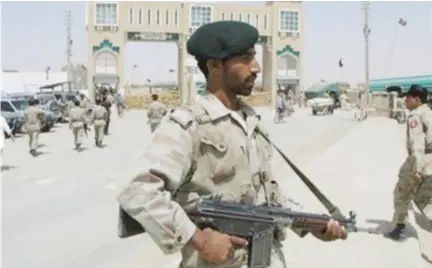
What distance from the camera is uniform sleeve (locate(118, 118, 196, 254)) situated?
2.34m

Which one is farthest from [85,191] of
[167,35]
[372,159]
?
A: [167,35]

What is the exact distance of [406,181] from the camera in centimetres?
699

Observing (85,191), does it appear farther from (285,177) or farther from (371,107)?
(371,107)

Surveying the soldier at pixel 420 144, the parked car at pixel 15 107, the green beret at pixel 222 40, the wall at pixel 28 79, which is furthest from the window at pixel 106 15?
the green beret at pixel 222 40

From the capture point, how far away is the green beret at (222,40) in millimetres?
2562

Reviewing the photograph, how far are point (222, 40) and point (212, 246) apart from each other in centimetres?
70

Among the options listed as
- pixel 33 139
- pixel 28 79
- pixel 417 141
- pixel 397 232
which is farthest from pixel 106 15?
pixel 417 141

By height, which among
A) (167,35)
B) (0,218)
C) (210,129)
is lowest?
(0,218)

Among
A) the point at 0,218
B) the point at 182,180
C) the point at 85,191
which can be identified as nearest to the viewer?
the point at 182,180

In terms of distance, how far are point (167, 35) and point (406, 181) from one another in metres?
61.1

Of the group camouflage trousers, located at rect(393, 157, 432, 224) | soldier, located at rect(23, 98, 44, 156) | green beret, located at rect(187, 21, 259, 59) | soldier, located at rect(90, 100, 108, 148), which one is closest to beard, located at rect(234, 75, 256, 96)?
green beret, located at rect(187, 21, 259, 59)

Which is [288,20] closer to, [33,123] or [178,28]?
[178,28]

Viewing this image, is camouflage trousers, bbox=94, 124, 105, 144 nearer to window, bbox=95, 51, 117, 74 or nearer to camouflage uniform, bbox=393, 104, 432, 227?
camouflage uniform, bbox=393, 104, 432, 227

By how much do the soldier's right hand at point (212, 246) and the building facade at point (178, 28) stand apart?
6000 centimetres
